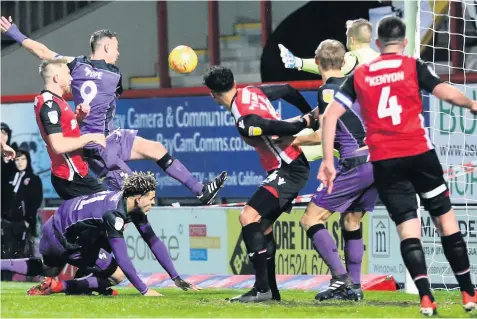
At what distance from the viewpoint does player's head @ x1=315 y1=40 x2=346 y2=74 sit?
33.5 ft

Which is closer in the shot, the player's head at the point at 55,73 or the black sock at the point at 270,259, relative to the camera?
the black sock at the point at 270,259

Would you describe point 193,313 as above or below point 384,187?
below

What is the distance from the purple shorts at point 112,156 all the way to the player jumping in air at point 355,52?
2044 millimetres

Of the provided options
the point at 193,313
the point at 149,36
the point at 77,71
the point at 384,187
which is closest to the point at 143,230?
the point at 77,71

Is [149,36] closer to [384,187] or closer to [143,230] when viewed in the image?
[143,230]

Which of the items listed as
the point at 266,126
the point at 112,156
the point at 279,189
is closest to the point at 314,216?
the point at 279,189

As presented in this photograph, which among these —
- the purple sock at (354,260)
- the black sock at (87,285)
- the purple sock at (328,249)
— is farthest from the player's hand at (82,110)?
the purple sock at (354,260)

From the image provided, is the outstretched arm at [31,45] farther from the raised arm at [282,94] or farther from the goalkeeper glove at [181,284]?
the raised arm at [282,94]

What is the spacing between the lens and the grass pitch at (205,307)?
927 cm

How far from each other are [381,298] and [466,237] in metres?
2.83

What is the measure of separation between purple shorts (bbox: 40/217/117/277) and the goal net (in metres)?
3.52

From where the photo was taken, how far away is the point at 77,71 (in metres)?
12.3

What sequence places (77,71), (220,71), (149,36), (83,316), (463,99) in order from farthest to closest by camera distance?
(149,36)
(77,71)
(220,71)
(83,316)
(463,99)

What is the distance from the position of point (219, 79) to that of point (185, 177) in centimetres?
224
